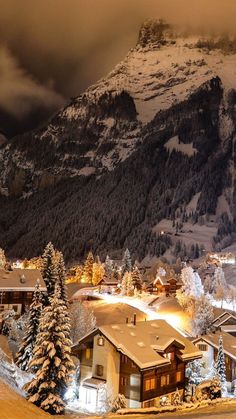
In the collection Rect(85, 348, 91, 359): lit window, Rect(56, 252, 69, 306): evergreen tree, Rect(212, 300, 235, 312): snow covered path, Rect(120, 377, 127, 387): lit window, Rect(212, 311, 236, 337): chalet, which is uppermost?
Rect(56, 252, 69, 306): evergreen tree

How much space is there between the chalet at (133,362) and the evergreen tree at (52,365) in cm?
672

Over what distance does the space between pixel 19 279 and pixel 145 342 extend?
37390 millimetres

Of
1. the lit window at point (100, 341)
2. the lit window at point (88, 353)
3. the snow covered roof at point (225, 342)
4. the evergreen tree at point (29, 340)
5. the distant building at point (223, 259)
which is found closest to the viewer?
the lit window at point (100, 341)

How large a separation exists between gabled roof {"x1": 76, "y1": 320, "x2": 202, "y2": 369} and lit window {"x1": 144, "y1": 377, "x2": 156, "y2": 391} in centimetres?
142

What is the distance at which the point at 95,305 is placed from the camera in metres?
87.4

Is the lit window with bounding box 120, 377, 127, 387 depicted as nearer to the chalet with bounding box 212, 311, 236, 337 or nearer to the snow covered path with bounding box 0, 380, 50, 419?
the snow covered path with bounding box 0, 380, 50, 419

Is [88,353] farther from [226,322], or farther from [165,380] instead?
[226,322]

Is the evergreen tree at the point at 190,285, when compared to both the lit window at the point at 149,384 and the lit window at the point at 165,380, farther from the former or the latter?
the lit window at the point at 149,384

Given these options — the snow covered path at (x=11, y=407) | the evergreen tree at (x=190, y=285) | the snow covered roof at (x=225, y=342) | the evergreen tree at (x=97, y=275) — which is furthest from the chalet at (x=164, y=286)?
the snow covered path at (x=11, y=407)

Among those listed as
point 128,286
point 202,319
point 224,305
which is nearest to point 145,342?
point 202,319

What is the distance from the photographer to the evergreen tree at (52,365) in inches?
1313

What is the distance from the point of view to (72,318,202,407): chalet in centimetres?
4041

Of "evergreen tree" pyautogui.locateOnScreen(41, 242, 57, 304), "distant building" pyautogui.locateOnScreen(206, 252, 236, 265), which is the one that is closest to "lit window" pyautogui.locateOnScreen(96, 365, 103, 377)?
"evergreen tree" pyautogui.locateOnScreen(41, 242, 57, 304)

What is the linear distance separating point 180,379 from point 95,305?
4359 cm
